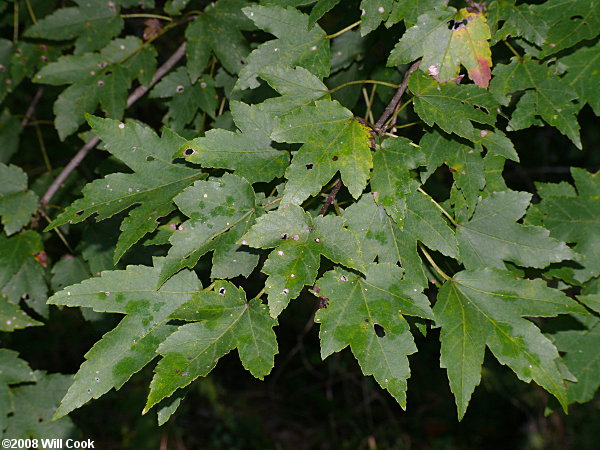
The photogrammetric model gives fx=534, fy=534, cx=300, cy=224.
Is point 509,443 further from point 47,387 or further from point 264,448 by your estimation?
point 47,387

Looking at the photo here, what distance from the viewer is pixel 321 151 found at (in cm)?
132

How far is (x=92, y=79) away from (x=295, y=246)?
129 centimetres

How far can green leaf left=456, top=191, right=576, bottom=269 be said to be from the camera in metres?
A: 1.52

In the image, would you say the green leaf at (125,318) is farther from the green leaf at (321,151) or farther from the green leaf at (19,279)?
the green leaf at (19,279)

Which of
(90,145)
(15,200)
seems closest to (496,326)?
(90,145)

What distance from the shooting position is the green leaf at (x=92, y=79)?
2066 millimetres

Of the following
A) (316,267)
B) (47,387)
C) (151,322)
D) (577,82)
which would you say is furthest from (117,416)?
(577,82)

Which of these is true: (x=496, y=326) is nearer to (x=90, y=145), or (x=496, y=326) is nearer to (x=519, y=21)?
(x=519, y=21)

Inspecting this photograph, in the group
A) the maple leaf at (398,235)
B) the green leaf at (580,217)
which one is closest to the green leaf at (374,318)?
the maple leaf at (398,235)

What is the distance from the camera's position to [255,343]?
1334 mm

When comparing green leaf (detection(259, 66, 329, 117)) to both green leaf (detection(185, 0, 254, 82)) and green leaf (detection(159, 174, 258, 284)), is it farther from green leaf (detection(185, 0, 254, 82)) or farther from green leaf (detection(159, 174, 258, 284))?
green leaf (detection(185, 0, 254, 82))

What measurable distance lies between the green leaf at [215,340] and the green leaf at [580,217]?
3.49 ft

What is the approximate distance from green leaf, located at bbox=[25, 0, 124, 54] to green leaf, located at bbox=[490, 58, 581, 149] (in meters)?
1.53

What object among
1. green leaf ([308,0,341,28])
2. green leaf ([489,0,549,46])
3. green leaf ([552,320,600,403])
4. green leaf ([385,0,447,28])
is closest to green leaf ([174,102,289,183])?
green leaf ([308,0,341,28])
